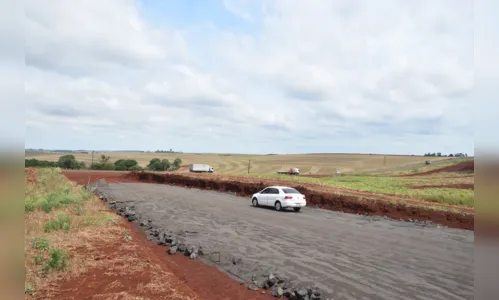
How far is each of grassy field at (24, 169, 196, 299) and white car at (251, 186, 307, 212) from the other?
41.2ft

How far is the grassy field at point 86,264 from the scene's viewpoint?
26.2 feet

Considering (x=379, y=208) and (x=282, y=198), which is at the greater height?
(x=282, y=198)

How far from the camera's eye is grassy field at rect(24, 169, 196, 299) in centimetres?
800

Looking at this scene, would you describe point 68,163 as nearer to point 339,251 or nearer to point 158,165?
point 158,165

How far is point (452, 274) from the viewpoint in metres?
10.8

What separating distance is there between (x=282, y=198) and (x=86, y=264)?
16536 millimetres

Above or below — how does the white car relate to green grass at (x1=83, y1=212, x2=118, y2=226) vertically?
above

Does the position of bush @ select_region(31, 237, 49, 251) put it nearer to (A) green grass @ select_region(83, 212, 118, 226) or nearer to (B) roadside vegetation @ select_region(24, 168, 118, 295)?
(B) roadside vegetation @ select_region(24, 168, 118, 295)

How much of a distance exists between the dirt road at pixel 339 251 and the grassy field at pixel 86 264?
281 cm

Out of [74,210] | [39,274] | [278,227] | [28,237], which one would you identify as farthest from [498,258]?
[74,210]

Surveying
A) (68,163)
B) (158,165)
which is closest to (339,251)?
(158,165)

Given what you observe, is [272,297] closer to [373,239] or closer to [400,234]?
[373,239]

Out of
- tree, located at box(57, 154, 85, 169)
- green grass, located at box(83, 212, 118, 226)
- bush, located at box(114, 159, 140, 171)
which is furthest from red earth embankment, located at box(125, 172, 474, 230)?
tree, located at box(57, 154, 85, 169)

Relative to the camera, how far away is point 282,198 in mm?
24875
